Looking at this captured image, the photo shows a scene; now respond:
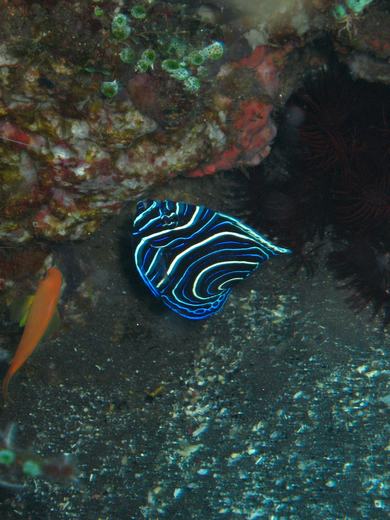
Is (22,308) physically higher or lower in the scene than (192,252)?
lower

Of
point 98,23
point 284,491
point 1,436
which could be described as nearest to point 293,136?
point 98,23

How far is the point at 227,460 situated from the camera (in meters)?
4.15

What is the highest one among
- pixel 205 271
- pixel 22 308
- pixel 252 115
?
pixel 252 115

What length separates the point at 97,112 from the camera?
309 centimetres

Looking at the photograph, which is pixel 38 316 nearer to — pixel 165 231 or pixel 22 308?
pixel 22 308

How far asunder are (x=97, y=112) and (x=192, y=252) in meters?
1.16

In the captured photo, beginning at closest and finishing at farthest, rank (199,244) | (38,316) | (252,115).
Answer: (38,316) → (199,244) → (252,115)

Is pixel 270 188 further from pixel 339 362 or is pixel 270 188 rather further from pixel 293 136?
pixel 339 362

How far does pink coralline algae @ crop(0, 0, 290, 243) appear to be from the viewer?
2932mm

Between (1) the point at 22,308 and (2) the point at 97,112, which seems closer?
(2) the point at 97,112

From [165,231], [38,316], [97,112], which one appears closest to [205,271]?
[165,231]

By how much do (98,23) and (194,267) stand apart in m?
1.74

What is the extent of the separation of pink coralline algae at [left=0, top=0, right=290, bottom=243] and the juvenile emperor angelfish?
1.35ft

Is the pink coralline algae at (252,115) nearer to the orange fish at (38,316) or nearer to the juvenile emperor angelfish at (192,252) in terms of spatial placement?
the juvenile emperor angelfish at (192,252)
